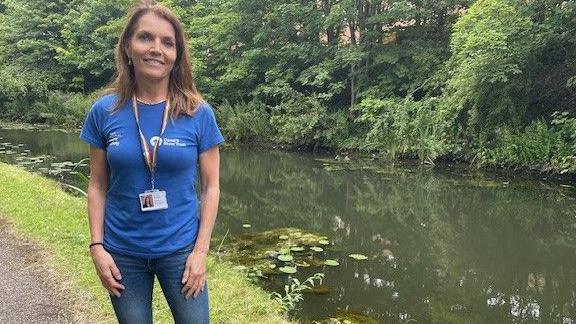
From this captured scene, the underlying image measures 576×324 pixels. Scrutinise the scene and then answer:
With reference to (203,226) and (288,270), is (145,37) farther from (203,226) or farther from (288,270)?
(288,270)

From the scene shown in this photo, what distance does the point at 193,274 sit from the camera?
191 cm

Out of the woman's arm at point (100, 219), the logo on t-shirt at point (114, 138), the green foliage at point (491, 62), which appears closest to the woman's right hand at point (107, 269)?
the woman's arm at point (100, 219)

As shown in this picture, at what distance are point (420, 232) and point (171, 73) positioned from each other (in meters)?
7.30

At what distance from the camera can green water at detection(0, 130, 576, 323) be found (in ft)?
18.3

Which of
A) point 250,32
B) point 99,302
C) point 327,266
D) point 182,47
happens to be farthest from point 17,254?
point 250,32

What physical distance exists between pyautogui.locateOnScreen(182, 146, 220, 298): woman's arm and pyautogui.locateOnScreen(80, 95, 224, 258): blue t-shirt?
36mm

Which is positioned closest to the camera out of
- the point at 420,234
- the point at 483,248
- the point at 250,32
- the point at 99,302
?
the point at 99,302

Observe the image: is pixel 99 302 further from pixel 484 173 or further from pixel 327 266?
pixel 484 173

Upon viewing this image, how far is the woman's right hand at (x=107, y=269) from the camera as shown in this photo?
187 centimetres

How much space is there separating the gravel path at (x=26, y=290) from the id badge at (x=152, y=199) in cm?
216

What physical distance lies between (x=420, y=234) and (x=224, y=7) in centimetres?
1605

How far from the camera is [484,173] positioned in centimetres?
1388

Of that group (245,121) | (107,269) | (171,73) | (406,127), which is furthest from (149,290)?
(245,121)

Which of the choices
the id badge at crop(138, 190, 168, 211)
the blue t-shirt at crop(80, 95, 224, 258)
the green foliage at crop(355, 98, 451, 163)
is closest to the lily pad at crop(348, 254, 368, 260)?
the blue t-shirt at crop(80, 95, 224, 258)
